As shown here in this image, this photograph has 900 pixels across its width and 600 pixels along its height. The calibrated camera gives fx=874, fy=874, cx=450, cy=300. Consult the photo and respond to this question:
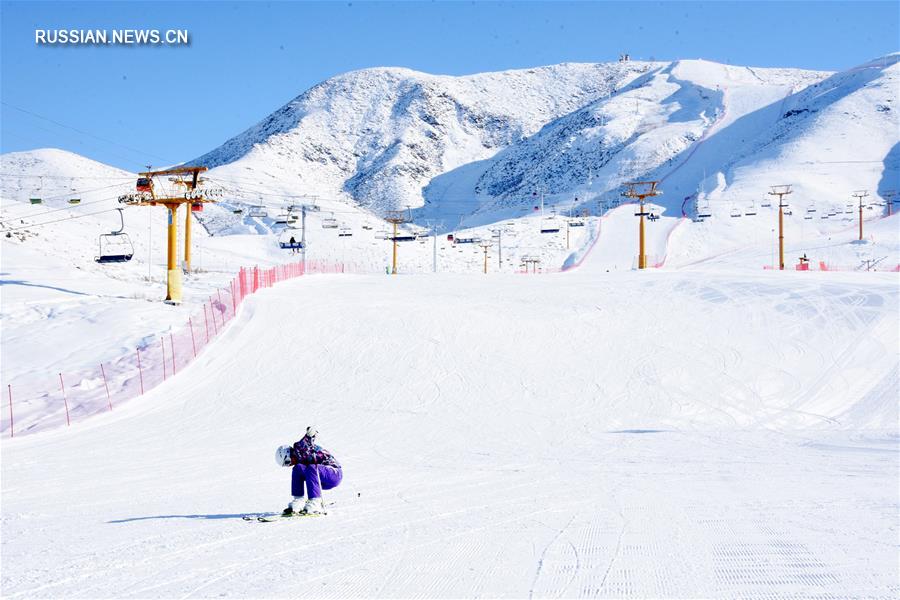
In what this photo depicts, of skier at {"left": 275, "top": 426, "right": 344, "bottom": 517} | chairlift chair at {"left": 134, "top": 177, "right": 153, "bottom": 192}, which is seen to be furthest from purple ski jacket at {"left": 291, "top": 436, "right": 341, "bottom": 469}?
chairlift chair at {"left": 134, "top": 177, "right": 153, "bottom": 192}

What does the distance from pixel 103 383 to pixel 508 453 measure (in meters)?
13.6

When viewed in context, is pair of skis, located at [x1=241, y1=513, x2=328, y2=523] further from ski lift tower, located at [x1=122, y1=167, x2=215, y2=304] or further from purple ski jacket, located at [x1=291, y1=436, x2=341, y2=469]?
ski lift tower, located at [x1=122, y1=167, x2=215, y2=304]

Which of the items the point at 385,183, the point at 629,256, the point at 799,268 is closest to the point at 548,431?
the point at 799,268

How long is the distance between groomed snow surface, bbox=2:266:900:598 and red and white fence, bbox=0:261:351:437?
783mm

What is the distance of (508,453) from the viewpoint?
1686 cm

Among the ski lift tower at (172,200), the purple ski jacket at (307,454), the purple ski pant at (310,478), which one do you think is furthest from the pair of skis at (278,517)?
the ski lift tower at (172,200)

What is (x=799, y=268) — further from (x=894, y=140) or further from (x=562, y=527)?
(x=894, y=140)

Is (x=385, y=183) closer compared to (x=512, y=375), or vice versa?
(x=512, y=375)

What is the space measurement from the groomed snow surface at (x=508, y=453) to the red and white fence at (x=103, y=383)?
2.57ft

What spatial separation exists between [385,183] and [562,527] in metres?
181

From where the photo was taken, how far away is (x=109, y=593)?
274 inches

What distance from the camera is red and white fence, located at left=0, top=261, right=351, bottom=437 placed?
21.8 m

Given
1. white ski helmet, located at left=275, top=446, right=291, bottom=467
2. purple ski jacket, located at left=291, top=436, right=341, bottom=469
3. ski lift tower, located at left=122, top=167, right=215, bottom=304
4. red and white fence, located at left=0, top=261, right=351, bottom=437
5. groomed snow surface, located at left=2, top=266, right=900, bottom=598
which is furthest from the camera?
ski lift tower, located at left=122, top=167, right=215, bottom=304

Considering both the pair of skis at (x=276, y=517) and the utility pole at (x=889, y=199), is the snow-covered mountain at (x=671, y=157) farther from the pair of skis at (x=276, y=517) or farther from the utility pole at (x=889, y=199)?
the pair of skis at (x=276, y=517)
